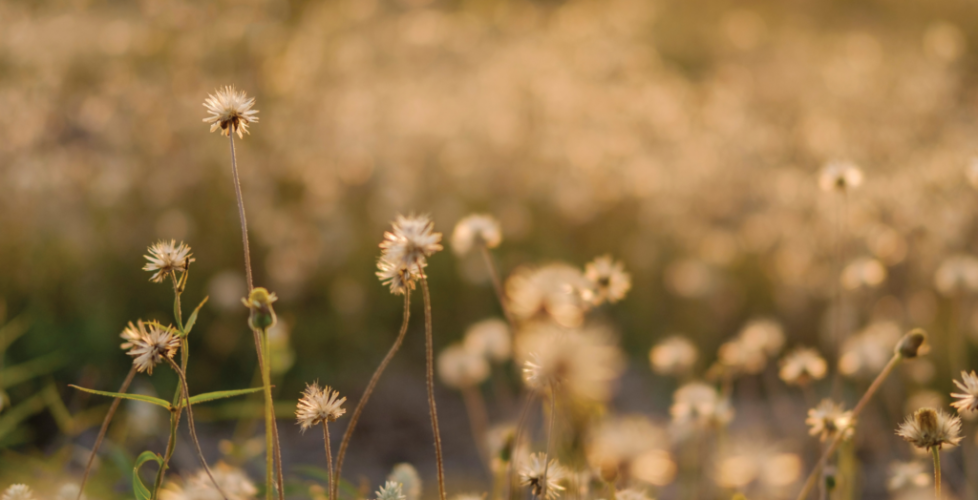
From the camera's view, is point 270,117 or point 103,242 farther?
point 270,117

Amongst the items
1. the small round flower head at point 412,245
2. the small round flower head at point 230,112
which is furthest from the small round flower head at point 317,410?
the small round flower head at point 230,112

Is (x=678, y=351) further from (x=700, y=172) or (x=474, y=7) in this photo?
(x=474, y=7)

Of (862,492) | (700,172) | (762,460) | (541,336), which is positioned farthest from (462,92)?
(541,336)

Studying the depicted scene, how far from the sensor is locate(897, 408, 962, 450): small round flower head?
0.75 m

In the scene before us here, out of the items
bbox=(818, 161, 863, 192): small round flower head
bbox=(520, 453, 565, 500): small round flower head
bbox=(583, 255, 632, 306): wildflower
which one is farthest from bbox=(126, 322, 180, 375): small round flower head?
bbox=(818, 161, 863, 192): small round flower head

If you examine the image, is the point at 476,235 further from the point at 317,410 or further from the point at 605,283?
the point at 317,410

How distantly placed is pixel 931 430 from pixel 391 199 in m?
2.83

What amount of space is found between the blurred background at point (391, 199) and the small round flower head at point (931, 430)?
1.05m

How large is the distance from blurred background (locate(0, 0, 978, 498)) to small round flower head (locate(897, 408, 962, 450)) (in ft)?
3.46

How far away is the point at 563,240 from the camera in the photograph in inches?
144

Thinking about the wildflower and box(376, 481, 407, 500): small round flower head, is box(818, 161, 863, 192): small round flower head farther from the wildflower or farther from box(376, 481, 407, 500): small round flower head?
box(376, 481, 407, 500): small round flower head

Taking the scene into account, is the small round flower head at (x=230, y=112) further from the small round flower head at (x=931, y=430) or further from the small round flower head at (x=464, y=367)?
the small round flower head at (x=464, y=367)

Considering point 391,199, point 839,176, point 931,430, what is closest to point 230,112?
point 931,430

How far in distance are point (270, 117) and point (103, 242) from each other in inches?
56.1
